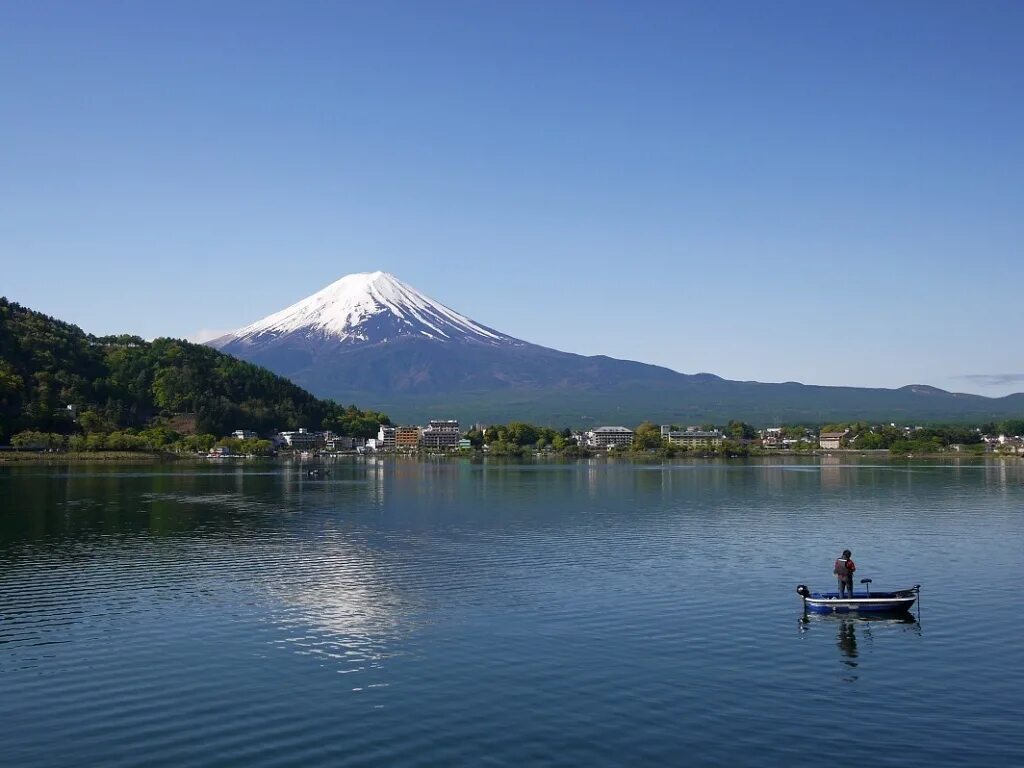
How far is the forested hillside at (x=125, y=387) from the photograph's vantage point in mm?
100375

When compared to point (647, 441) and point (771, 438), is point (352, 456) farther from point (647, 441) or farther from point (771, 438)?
point (771, 438)

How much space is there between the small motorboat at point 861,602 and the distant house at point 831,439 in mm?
130223

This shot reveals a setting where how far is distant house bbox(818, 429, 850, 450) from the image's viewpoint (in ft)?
470

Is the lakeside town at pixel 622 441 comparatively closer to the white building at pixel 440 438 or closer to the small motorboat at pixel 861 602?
the white building at pixel 440 438

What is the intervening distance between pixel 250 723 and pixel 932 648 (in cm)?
1000

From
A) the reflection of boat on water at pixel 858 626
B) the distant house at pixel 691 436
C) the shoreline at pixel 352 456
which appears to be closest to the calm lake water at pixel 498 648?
the reflection of boat on water at pixel 858 626

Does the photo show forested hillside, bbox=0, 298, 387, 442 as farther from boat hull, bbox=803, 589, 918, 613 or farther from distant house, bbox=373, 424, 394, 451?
boat hull, bbox=803, 589, 918, 613

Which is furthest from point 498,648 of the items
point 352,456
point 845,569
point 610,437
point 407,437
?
point 407,437

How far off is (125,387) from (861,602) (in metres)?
113

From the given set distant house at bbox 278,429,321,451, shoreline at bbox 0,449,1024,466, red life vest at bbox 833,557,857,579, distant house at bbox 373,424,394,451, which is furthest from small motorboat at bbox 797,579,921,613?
distant house at bbox 373,424,394,451

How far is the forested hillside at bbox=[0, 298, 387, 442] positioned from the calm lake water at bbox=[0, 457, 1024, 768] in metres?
75.5

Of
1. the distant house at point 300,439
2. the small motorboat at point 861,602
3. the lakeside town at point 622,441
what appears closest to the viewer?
the small motorboat at point 861,602

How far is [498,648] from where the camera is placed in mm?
14102

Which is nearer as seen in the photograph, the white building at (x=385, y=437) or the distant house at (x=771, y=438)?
the distant house at (x=771, y=438)
